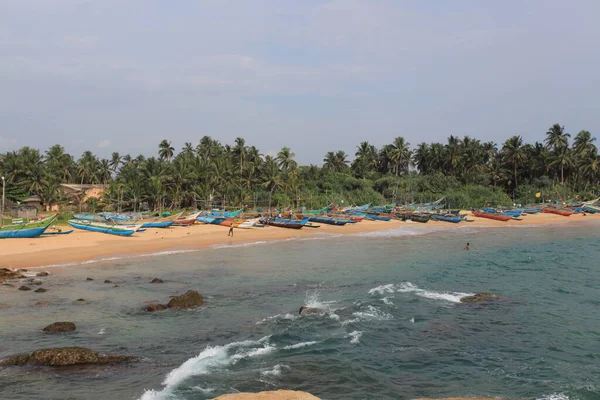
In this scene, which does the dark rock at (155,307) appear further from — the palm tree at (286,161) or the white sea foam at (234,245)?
the palm tree at (286,161)

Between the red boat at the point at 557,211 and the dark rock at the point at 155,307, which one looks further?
the red boat at the point at 557,211

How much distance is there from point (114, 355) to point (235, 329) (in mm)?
3880

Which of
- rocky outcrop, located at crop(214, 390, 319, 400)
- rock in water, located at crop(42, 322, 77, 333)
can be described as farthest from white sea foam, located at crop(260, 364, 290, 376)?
rock in water, located at crop(42, 322, 77, 333)

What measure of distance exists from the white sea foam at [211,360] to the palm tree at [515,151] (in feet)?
268

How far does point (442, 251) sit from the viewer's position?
34906 millimetres

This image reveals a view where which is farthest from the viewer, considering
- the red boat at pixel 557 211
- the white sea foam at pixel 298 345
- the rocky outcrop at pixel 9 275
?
the red boat at pixel 557 211

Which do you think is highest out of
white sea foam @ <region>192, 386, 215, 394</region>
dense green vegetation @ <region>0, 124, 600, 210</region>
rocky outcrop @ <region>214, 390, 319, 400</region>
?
dense green vegetation @ <region>0, 124, 600, 210</region>

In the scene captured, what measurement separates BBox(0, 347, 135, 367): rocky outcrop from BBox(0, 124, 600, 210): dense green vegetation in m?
44.2

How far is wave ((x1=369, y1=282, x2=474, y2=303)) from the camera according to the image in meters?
19.7

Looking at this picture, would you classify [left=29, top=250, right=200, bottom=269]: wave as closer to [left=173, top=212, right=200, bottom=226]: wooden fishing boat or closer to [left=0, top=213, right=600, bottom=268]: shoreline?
[left=0, top=213, right=600, bottom=268]: shoreline

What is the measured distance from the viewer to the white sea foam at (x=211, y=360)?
10395mm

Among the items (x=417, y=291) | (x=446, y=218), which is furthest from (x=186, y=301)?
(x=446, y=218)

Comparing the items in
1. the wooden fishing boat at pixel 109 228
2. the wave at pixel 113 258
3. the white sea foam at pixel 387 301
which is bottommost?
the white sea foam at pixel 387 301

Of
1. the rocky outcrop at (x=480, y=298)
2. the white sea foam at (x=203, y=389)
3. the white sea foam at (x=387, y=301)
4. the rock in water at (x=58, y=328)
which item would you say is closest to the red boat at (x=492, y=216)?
the rocky outcrop at (x=480, y=298)
